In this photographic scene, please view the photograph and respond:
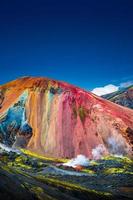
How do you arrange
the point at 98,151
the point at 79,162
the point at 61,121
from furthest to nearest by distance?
the point at 61,121 → the point at 98,151 → the point at 79,162

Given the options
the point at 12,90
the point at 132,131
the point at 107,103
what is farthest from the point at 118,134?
the point at 12,90

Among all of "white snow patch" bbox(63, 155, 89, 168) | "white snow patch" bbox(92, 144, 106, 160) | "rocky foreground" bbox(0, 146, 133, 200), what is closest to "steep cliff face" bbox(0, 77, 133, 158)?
"white snow patch" bbox(92, 144, 106, 160)

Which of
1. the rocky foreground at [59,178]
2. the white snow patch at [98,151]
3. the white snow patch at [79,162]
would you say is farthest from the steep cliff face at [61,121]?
the rocky foreground at [59,178]

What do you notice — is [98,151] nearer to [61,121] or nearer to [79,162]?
[79,162]

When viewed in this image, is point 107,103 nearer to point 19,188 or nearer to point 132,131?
point 132,131

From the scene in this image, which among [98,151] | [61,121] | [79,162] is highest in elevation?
[61,121]

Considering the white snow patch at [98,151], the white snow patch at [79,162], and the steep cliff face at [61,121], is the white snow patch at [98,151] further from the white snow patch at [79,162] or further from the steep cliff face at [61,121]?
the white snow patch at [79,162]

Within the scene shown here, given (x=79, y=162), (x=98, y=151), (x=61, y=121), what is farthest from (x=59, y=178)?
(x=61, y=121)

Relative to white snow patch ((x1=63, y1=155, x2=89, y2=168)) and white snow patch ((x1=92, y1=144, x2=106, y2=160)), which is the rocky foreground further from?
white snow patch ((x1=92, y1=144, x2=106, y2=160))
